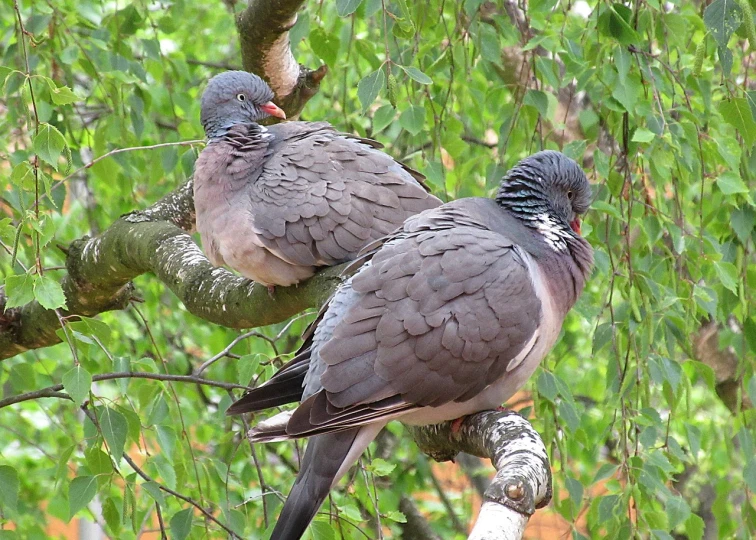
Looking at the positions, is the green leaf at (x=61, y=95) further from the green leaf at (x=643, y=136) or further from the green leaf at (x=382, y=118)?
the green leaf at (x=643, y=136)

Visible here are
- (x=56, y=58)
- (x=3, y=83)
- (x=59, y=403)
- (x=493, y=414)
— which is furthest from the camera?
(x=59, y=403)

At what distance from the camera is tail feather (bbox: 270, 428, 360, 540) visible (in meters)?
1.76

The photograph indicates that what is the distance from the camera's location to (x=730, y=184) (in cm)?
220

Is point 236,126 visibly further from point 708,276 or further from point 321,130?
point 708,276

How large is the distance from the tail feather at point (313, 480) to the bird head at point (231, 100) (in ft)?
3.81

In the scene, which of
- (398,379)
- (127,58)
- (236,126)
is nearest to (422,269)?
(398,379)

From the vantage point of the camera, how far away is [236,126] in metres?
2.68

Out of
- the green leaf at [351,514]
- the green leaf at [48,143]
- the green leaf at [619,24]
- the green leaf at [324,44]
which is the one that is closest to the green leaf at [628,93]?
the green leaf at [619,24]

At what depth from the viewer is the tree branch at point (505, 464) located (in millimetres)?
1293

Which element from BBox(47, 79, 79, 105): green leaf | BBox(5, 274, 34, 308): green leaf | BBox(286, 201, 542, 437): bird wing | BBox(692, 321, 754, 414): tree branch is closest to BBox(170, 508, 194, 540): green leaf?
BBox(286, 201, 542, 437): bird wing

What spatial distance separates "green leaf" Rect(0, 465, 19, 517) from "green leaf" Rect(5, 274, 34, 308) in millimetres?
516

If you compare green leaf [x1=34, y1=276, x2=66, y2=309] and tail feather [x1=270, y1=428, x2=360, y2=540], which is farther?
tail feather [x1=270, y1=428, x2=360, y2=540]

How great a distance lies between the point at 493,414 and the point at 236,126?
1.24 m

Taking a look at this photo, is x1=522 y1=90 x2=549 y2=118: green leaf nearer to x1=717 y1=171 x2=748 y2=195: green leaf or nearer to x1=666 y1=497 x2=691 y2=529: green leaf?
x1=717 y1=171 x2=748 y2=195: green leaf
